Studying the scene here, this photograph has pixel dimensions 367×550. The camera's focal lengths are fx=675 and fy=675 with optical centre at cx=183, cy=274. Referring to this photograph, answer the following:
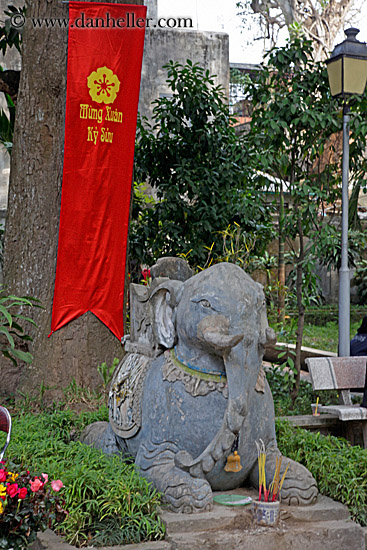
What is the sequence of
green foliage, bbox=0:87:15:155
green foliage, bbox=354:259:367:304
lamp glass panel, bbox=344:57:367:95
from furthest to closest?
1. green foliage, bbox=354:259:367:304
2. green foliage, bbox=0:87:15:155
3. lamp glass panel, bbox=344:57:367:95

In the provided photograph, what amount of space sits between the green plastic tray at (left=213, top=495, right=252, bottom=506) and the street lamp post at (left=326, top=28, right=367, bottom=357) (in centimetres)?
314

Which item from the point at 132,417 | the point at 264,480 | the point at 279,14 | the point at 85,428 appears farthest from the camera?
the point at 279,14

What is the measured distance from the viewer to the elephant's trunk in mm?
3229

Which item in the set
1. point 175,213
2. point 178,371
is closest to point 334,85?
point 175,213

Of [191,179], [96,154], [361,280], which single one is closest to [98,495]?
[96,154]

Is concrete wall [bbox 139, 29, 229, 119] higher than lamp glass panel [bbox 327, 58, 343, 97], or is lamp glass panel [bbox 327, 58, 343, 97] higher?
concrete wall [bbox 139, 29, 229, 119]

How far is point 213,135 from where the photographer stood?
8047 mm

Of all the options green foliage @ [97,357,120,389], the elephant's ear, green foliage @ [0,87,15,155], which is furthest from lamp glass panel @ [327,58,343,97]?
green foliage @ [0,87,15,155]

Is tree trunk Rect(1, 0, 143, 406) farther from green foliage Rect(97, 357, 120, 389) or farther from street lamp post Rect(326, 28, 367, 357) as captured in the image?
street lamp post Rect(326, 28, 367, 357)

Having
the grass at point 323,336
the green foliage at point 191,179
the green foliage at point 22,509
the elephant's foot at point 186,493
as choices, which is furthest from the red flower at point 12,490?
the grass at point 323,336

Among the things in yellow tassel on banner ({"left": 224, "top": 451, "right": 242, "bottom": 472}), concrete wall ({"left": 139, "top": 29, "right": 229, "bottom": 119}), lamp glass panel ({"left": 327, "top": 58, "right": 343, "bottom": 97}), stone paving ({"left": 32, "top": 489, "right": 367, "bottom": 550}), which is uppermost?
concrete wall ({"left": 139, "top": 29, "right": 229, "bottom": 119})

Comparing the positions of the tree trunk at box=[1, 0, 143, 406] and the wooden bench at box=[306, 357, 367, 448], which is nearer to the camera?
the wooden bench at box=[306, 357, 367, 448]

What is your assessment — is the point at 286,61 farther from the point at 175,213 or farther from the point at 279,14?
the point at 279,14

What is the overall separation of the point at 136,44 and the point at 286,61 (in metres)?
1.56
